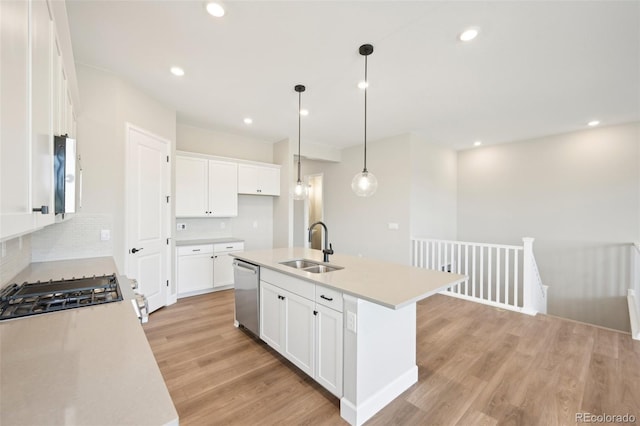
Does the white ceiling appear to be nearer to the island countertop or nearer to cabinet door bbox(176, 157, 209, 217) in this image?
cabinet door bbox(176, 157, 209, 217)

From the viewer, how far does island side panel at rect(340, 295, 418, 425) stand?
1.72 m

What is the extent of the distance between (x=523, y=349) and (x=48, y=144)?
12.7 ft

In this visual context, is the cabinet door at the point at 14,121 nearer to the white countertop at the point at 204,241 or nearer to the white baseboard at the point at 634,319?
the white countertop at the point at 204,241

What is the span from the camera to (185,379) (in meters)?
2.15

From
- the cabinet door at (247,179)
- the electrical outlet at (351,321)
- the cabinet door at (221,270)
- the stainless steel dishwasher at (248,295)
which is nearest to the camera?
the electrical outlet at (351,321)

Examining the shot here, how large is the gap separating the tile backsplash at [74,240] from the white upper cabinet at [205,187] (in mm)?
1322

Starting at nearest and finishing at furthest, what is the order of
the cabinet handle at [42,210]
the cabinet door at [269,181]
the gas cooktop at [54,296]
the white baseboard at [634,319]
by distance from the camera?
the cabinet handle at [42,210], the gas cooktop at [54,296], the white baseboard at [634,319], the cabinet door at [269,181]

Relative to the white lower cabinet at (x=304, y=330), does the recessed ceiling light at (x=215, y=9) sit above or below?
above

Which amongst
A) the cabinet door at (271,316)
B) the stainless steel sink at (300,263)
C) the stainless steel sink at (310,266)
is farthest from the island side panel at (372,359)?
the stainless steel sink at (300,263)

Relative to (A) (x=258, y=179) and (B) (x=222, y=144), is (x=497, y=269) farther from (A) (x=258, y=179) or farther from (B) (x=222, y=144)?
(B) (x=222, y=144)

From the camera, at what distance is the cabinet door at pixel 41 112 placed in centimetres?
89

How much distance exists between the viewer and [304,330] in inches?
83.9

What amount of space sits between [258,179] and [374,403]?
397cm

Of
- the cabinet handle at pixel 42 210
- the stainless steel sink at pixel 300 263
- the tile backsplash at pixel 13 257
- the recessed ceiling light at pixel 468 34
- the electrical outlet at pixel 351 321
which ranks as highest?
the recessed ceiling light at pixel 468 34
